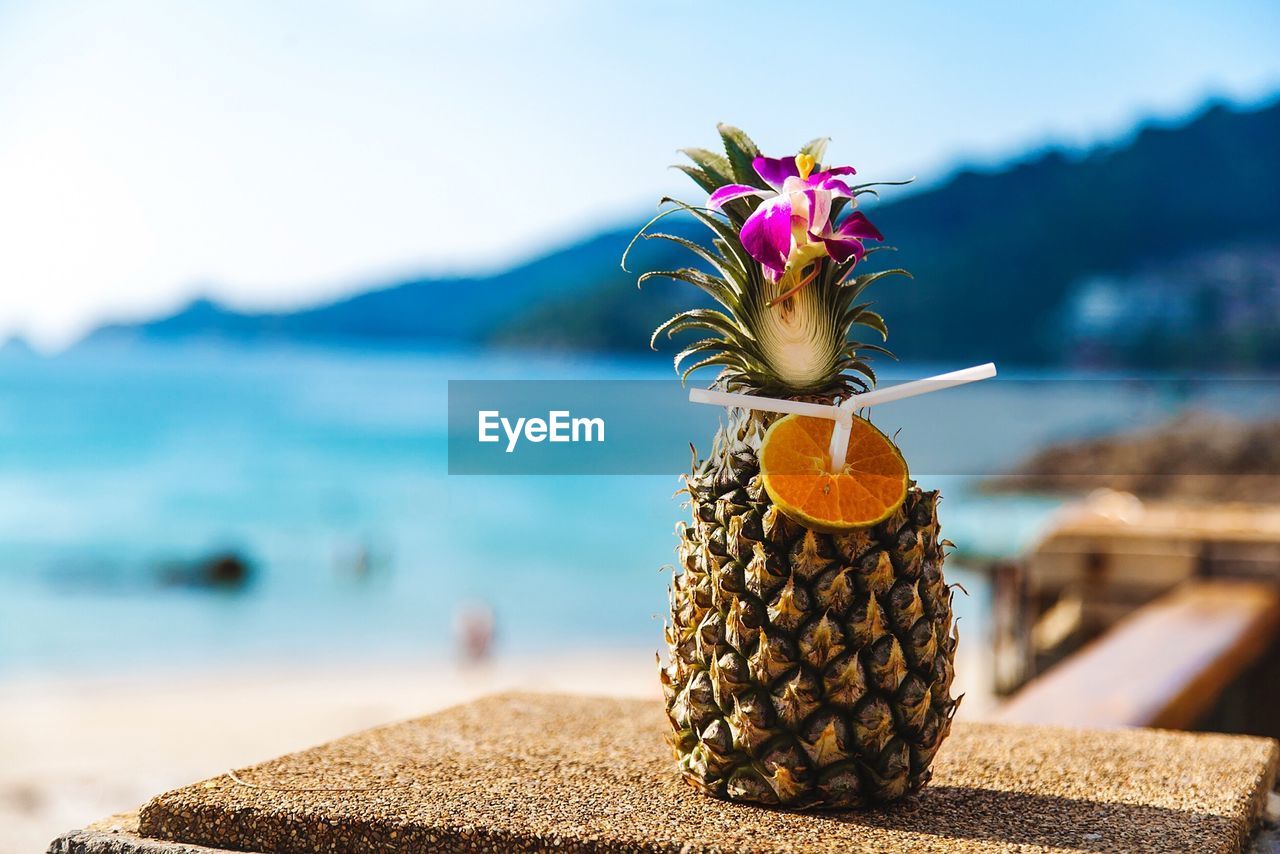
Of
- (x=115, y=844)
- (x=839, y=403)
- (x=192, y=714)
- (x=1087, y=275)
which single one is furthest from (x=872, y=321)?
(x=1087, y=275)

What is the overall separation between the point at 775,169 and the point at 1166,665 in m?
2.99

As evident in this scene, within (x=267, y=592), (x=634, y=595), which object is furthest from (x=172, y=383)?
(x=634, y=595)

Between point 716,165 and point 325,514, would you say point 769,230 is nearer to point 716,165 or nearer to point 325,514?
point 716,165

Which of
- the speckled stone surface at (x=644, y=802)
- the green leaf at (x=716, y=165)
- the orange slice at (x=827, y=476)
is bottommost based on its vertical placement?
the speckled stone surface at (x=644, y=802)

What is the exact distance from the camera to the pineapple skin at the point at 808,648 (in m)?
1.85

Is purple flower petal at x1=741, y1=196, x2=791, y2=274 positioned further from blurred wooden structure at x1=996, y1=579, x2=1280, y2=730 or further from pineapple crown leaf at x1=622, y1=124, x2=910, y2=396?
blurred wooden structure at x1=996, y1=579, x2=1280, y2=730

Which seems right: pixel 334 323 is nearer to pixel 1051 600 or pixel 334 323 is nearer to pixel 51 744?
pixel 51 744

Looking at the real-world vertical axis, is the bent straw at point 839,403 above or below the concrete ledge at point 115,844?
above

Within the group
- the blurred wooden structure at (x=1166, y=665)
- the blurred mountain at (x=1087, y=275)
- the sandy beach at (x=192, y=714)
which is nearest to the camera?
the blurred wooden structure at (x=1166, y=665)

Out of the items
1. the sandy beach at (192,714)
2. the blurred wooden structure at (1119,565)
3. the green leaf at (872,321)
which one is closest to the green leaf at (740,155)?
the green leaf at (872,321)

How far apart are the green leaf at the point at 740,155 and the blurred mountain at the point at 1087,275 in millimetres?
65790

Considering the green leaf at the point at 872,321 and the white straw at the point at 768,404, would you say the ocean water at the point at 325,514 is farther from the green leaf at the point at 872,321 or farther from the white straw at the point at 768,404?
the white straw at the point at 768,404

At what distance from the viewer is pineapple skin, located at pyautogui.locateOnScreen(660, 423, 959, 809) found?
1.85m

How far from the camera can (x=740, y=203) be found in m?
1.95
